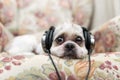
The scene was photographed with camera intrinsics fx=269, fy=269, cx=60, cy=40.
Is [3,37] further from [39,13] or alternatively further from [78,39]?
[78,39]

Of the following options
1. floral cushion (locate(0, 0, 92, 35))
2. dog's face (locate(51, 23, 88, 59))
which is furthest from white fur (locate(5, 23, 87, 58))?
floral cushion (locate(0, 0, 92, 35))

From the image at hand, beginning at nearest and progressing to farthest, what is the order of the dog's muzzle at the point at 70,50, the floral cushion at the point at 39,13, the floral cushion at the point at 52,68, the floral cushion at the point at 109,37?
the floral cushion at the point at 52,68, the dog's muzzle at the point at 70,50, the floral cushion at the point at 109,37, the floral cushion at the point at 39,13

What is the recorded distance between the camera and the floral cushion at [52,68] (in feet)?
2.93

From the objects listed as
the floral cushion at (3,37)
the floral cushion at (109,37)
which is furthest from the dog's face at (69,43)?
the floral cushion at (3,37)

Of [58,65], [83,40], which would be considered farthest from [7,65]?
[83,40]

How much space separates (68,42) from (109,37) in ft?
0.94

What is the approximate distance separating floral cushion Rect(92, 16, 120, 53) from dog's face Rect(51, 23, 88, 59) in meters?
0.20

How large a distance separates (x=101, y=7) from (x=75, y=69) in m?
0.82

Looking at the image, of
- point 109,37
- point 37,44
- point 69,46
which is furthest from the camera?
point 37,44

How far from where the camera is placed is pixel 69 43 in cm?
106

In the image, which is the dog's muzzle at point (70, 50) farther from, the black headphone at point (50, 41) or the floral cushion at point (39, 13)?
the floral cushion at point (39, 13)

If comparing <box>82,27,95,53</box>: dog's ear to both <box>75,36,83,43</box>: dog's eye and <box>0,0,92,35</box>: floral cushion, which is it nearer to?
<box>75,36,83,43</box>: dog's eye

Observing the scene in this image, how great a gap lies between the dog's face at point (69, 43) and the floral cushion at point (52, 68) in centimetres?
6

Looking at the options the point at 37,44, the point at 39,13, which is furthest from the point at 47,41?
the point at 39,13
